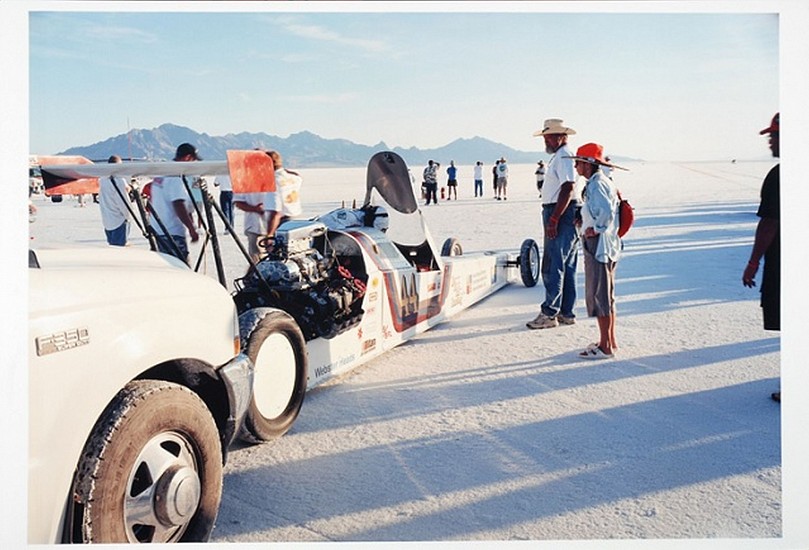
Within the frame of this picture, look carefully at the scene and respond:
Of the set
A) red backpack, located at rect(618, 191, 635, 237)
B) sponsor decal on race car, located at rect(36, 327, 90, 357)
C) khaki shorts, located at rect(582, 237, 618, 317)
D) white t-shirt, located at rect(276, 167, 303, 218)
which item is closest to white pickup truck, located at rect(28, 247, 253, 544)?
sponsor decal on race car, located at rect(36, 327, 90, 357)

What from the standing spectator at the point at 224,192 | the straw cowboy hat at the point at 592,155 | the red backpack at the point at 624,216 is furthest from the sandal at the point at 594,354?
the standing spectator at the point at 224,192

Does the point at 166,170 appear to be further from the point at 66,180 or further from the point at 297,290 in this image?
the point at 297,290

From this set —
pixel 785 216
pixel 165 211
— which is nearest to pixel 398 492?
pixel 785 216

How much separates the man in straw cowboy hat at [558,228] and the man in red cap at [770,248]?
1.98 meters

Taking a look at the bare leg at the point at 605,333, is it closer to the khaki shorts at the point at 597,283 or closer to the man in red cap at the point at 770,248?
the khaki shorts at the point at 597,283

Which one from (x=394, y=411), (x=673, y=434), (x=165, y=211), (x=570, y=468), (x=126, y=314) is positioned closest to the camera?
(x=126, y=314)

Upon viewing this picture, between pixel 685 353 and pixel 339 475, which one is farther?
pixel 685 353

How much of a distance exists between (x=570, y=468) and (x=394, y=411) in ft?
4.26

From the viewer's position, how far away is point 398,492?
3668 millimetres

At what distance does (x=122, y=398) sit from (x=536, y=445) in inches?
95.4

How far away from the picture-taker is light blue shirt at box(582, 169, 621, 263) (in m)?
5.75

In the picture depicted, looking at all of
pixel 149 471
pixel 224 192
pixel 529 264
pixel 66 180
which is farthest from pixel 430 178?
pixel 149 471

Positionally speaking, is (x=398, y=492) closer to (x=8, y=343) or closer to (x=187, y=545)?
(x=187, y=545)

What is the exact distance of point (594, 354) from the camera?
601cm
